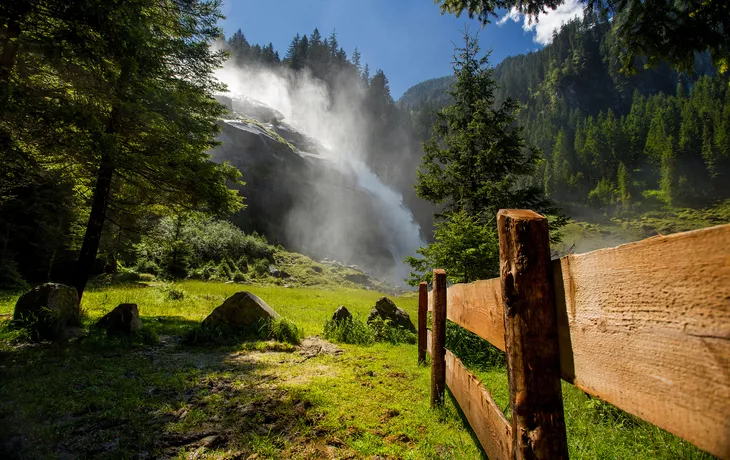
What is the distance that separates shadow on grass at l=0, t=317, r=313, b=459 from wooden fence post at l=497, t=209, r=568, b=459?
3138 millimetres

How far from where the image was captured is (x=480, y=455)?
3166 mm

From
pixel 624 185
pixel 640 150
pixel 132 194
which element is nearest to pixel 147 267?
pixel 132 194

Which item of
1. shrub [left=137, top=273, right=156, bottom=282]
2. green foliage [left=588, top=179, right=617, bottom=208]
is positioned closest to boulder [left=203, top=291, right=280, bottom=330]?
shrub [left=137, top=273, right=156, bottom=282]

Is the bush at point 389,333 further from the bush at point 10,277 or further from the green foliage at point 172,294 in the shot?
the bush at point 10,277

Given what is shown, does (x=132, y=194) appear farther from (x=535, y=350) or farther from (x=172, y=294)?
(x=535, y=350)

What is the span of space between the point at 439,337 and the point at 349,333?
18.1 ft

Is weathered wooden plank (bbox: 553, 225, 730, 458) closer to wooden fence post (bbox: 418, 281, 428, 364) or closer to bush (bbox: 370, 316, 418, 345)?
wooden fence post (bbox: 418, 281, 428, 364)

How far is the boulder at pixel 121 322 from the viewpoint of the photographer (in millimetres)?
7586

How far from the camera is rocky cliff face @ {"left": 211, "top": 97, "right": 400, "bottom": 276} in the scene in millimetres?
52906

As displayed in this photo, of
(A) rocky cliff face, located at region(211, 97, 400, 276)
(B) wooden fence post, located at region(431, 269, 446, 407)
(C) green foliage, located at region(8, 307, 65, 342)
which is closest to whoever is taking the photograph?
(B) wooden fence post, located at region(431, 269, 446, 407)

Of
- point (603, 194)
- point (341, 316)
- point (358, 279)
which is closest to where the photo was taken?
point (341, 316)

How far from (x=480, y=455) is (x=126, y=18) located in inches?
361

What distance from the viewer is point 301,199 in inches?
2304

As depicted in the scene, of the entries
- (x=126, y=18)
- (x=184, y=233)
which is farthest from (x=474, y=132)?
(x=184, y=233)
